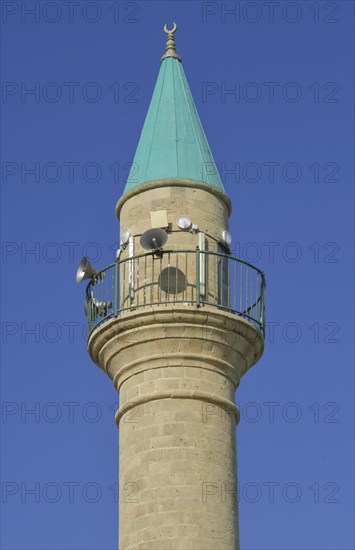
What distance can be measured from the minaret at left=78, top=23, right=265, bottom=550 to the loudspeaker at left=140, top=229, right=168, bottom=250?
0.04 feet

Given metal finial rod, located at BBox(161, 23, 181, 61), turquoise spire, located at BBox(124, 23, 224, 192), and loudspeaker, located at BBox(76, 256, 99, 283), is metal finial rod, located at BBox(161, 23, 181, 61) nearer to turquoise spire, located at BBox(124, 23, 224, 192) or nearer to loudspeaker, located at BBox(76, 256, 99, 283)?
turquoise spire, located at BBox(124, 23, 224, 192)

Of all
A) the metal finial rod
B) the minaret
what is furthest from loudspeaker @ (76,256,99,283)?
the metal finial rod

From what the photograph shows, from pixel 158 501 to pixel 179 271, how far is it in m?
3.25

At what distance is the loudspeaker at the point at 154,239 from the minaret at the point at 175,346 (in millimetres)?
14

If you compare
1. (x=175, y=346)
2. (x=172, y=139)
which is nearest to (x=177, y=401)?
(x=175, y=346)

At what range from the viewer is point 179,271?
63.3 ft

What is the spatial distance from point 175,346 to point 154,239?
4.93 feet

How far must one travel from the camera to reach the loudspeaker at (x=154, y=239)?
62.8 ft

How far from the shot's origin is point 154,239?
19.2 m

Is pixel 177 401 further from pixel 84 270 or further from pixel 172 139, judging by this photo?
pixel 172 139

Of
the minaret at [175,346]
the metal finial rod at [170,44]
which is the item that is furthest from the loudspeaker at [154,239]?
the metal finial rod at [170,44]

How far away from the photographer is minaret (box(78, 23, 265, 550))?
706 inches

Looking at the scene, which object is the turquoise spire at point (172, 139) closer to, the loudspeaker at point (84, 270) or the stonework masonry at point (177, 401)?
the stonework masonry at point (177, 401)

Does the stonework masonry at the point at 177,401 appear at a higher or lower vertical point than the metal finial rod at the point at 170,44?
lower
